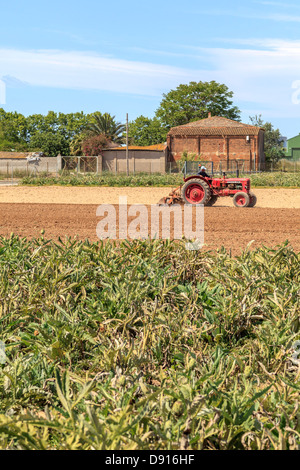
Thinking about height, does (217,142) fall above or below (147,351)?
above

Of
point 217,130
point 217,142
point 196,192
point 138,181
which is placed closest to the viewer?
point 196,192

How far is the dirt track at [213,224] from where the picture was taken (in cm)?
1243

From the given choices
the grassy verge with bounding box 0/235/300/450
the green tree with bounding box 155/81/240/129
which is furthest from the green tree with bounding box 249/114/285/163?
the grassy verge with bounding box 0/235/300/450

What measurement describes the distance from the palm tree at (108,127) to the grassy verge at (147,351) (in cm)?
8325

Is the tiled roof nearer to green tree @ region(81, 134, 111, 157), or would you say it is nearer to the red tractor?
green tree @ region(81, 134, 111, 157)

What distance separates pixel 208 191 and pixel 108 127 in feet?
242

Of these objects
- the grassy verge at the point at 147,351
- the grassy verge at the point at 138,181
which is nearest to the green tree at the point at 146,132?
the grassy verge at the point at 138,181

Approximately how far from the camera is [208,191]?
17.5 meters

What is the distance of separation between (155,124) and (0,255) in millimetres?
79191

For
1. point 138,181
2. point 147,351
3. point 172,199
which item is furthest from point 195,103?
point 147,351

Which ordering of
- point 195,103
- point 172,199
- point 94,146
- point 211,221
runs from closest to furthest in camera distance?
point 211,221, point 172,199, point 94,146, point 195,103

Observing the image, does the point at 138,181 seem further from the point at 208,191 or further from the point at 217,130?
the point at 217,130

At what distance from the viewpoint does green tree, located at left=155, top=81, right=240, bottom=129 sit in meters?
79.7

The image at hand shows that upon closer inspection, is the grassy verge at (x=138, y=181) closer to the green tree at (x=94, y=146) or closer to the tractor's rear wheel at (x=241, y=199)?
the tractor's rear wheel at (x=241, y=199)
